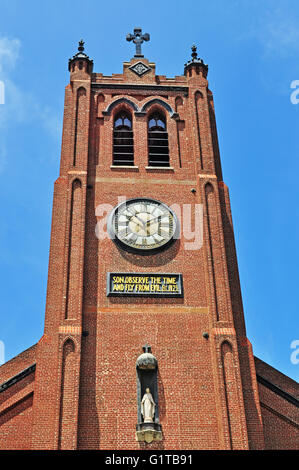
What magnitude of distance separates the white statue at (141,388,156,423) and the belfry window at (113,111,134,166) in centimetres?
975

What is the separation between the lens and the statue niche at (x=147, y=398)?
17219 mm

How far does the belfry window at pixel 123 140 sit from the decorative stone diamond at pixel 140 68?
7.30 ft

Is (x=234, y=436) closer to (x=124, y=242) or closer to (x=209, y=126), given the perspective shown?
(x=124, y=242)

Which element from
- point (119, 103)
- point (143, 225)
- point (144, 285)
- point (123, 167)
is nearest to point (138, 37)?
point (119, 103)

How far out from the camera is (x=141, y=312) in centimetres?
1972

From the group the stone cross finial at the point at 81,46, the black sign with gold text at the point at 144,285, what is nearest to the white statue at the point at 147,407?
the black sign with gold text at the point at 144,285

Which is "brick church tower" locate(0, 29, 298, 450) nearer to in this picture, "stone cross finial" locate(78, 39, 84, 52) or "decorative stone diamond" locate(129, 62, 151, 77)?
"decorative stone diamond" locate(129, 62, 151, 77)

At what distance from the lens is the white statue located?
57.0 ft

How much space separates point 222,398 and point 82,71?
15.1 meters

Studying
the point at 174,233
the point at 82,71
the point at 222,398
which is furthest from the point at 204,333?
the point at 82,71

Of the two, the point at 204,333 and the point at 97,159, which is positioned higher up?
the point at 97,159

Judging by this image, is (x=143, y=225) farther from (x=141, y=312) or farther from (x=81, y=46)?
(x=81, y=46)

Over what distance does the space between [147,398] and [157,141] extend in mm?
11284

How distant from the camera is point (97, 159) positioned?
78.1ft
